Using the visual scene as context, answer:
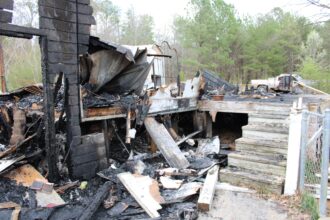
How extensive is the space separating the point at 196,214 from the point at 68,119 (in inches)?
107

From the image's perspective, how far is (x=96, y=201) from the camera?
4559 mm

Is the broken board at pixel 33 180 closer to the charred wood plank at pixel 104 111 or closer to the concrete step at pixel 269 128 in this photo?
the charred wood plank at pixel 104 111

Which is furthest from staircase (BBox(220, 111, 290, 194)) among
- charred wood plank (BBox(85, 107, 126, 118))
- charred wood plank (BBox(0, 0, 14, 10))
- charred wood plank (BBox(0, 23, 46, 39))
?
charred wood plank (BBox(0, 0, 14, 10))

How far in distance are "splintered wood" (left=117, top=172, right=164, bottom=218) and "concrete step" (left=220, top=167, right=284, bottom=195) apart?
4.54 ft

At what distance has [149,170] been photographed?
600cm

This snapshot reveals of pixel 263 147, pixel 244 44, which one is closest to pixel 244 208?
pixel 263 147

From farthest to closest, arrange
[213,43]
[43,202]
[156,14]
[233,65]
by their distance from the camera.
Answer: [156,14]
[233,65]
[213,43]
[43,202]

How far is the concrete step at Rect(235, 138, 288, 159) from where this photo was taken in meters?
5.85

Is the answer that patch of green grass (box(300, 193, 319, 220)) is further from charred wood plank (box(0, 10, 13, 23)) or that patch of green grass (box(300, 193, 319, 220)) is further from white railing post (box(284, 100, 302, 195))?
charred wood plank (box(0, 10, 13, 23))

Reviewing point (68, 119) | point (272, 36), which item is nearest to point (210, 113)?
point (68, 119)

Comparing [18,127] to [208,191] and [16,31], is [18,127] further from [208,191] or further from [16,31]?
[208,191]

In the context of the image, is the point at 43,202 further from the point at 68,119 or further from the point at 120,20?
the point at 120,20

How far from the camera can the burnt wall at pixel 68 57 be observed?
4907 millimetres

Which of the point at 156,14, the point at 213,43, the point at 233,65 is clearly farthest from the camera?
the point at 156,14
